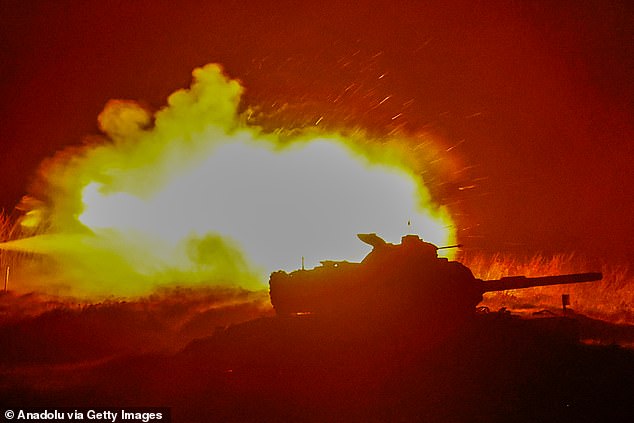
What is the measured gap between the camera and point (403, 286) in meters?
11.6

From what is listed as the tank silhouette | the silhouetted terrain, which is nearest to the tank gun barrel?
the tank silhouette

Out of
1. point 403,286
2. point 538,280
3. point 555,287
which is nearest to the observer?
point 403,286

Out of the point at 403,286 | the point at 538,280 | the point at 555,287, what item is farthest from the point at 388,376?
the point at 555,287

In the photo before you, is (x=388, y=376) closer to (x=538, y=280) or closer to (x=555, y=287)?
(x=538, y=280)

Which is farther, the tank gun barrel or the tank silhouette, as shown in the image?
the tank gun barrel

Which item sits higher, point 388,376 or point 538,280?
point 538,280

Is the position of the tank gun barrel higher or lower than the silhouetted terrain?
higher

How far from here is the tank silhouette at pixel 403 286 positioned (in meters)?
11.5

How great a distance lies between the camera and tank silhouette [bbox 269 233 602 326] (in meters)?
11.5

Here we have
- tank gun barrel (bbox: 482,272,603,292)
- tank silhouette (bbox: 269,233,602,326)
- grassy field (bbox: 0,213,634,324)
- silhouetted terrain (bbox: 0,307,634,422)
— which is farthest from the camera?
grassy field (bbox: 0,213,634,324)

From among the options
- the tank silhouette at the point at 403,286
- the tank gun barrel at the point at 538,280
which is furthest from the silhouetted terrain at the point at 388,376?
the tank gun barrel at the point at 538,280

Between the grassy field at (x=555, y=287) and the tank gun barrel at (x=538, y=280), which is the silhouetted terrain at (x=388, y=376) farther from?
the grassy field at (x=555, y=287)

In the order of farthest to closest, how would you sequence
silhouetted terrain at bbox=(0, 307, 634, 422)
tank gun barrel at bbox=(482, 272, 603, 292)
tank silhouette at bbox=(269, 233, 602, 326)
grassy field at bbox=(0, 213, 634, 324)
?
grassy field at bbox=(0, 213, 634, 324) → tank gun barrel at bbox=(482, 272, 603, 292) → tank silhouette at bbox=(269, 233, 602, 326) → silhouetted terrain at bbox=(0, 307, 634, 422)

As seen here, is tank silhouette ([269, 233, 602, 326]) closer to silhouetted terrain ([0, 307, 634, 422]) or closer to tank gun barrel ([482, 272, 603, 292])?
tank gun barrel ([482, 272, 603, 292])
